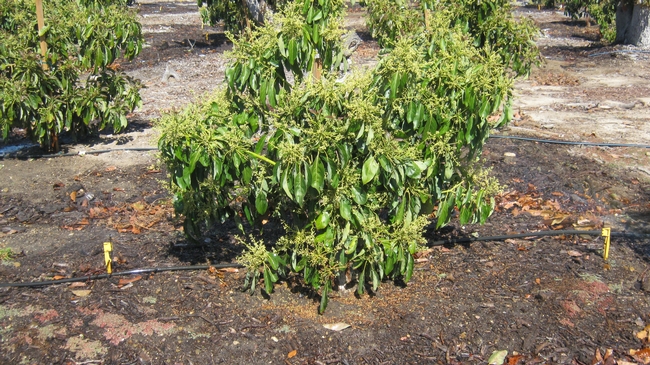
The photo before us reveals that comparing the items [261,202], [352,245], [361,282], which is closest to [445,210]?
[361,282]

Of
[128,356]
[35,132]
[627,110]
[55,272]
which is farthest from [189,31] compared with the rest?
[128,356]

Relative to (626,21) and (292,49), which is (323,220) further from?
(626,21)

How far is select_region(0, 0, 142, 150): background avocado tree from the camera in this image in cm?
711

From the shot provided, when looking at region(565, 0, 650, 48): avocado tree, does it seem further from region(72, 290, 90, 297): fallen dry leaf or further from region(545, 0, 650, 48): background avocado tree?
region(72, 290, 90, 297): fallen dry leaf

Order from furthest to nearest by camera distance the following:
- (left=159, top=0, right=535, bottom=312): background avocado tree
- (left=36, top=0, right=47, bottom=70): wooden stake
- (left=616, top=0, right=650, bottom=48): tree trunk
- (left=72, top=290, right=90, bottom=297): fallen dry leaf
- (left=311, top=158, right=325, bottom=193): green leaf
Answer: (left=616, top=0, right=650, bottom=48): tree trunk → (left=36, top=0, right=47, bottom=70): wooden stake → (left=72, top=290, right=90, bottom=297): fallen dry leaf → (left=159, top=0, right=535, bottom=312): background avocado tree → (left=311, top=158, right=325, bottom=193): green leaf

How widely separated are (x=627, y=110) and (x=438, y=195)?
620 cm

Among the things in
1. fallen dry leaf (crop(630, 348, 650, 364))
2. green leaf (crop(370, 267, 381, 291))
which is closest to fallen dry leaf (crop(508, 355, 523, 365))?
fallen dry leaf (crop(630, 348, 650, 364))

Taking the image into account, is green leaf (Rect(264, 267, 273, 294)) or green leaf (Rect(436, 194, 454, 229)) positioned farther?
green leaf (Rect(436, 194, 454, 229))

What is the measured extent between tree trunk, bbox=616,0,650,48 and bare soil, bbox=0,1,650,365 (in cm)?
813

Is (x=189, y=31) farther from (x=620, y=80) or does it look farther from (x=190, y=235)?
(x=190, y=235)

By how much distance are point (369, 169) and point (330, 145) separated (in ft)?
0.88

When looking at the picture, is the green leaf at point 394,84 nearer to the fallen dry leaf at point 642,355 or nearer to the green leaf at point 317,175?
the green leaf at point 317,175

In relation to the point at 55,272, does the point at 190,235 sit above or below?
above

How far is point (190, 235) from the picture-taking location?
465 centimetres
